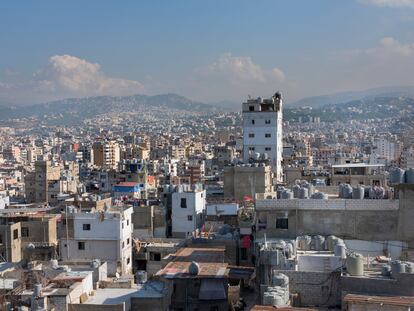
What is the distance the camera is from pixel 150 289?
55.2 feet

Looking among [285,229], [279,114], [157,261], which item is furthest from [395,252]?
[279,114]

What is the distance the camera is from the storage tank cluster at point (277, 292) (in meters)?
11.8

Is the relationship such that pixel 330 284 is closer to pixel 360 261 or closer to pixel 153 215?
pixel 360 261

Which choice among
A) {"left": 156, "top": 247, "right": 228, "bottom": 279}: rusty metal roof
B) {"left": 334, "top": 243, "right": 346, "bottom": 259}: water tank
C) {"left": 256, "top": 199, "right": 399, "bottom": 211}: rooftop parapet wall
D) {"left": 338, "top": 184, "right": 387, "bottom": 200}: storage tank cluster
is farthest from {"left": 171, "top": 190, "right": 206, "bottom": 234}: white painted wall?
{"left": 334, "top": 243, "right": 346, "bottom": 259}: water tank

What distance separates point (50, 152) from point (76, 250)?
117m

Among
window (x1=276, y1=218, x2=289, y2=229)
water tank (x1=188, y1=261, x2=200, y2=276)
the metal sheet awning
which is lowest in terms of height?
the metal sheet awning

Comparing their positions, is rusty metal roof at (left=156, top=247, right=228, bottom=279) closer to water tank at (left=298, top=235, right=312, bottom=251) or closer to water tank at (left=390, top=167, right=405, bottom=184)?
water tank at (left=298, top=235, right=312, bottom=251)

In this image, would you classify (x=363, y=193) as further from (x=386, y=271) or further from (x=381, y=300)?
(x=381, y=300)

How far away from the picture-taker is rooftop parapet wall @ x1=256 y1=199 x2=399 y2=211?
18.7m

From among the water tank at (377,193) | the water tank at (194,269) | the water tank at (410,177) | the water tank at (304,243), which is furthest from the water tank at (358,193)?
the water tank at (194,269)

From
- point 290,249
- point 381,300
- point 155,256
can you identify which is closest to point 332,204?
point 290,249

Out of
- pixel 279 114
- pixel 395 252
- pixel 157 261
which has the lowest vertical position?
pixel 157 261

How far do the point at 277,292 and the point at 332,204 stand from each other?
281 inches

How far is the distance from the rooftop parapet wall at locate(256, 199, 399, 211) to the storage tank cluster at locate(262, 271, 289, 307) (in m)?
5.22
